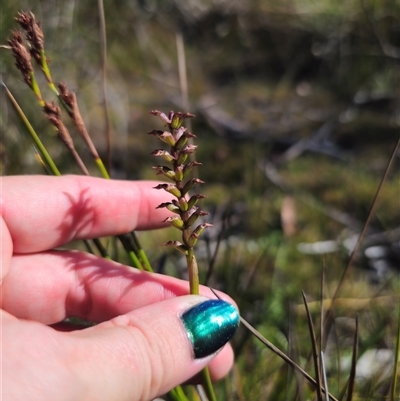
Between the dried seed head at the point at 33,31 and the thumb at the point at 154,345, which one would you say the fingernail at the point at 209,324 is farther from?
the dried seed head at the point at 33,31

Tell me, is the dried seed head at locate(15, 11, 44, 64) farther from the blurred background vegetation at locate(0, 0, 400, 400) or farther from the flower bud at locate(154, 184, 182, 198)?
the blurred background vegetation at locate(0, 0, 400, 400)

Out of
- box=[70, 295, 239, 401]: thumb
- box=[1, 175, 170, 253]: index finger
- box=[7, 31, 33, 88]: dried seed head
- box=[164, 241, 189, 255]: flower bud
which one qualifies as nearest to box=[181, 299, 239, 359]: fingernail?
box=[70, 295, 239, 401]: thumb

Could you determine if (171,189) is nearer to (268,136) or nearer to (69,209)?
(69,209)

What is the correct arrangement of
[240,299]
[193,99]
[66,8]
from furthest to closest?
[193,99] → [66,8] → [240,299]

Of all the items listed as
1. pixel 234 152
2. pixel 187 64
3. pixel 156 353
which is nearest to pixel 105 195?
pixel 156 353

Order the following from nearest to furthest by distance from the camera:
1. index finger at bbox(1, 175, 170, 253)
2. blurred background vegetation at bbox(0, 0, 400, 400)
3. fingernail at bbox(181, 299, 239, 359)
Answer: fingernail at bbox(181, 299, 239, 359) < index finger at bbox(1, 175, 170, 253) < blurred background vegetation at bbox(0, 0, 400, 400)

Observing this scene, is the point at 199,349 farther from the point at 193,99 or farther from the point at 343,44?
the point at 343,44

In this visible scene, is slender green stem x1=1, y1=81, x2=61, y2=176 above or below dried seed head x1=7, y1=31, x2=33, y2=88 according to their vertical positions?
below
